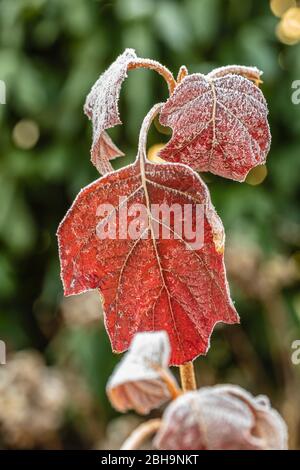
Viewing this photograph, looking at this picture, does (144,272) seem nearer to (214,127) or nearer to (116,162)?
(214,127)

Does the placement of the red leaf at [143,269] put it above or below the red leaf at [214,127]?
below

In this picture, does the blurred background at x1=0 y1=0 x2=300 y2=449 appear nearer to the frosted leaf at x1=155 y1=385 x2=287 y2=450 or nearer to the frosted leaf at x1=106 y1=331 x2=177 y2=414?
the frosted leaf at x1=106 y1=331 x2=177 y2=414

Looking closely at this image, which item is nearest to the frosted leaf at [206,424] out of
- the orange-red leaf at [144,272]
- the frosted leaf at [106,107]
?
the orange-red leaf at [144,272]

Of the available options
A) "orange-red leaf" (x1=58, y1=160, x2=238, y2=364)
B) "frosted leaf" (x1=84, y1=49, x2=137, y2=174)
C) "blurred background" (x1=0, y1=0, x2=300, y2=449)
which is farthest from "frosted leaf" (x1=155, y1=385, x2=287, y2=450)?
"blurred background" (x1=0, y1=0, x2=300, y2=449)

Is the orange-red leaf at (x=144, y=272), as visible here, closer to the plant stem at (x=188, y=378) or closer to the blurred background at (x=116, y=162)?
the plant stem at (x=188, y=378)
